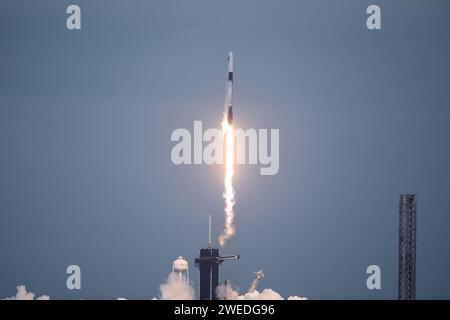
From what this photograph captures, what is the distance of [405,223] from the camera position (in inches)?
4988

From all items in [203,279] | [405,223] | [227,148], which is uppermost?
[227,148]
